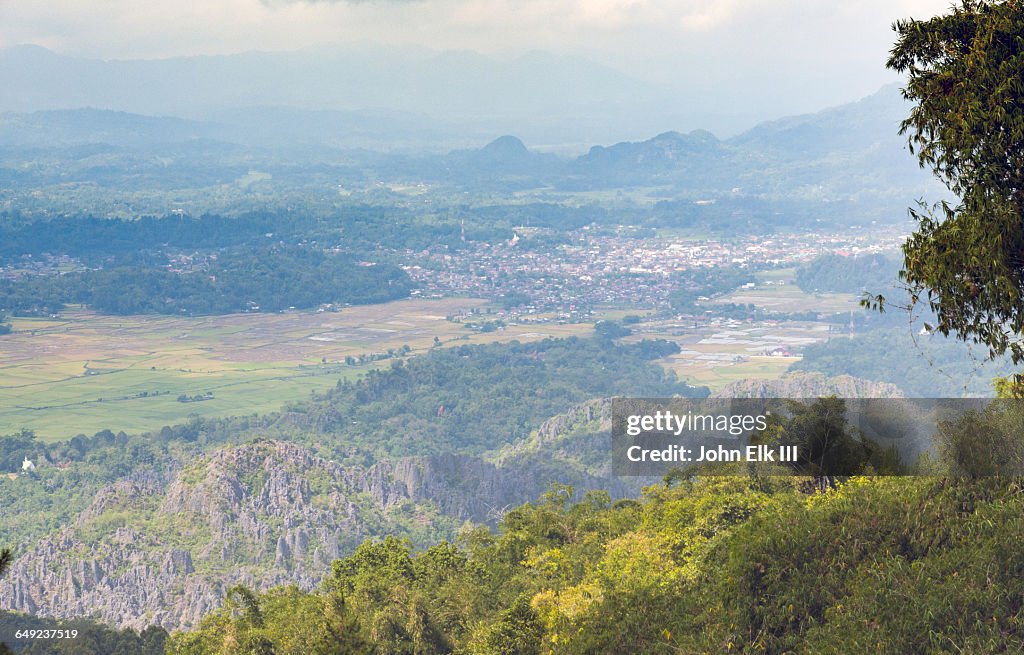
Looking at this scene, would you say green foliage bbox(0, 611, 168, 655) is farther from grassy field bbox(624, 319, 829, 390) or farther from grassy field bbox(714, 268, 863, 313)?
grassy field bbox(714, 268, 863, 313)

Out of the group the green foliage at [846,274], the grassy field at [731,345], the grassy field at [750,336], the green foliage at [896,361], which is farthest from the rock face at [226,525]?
the green foliage at [846,274]

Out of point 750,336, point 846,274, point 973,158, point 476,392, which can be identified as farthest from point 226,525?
point 846,274

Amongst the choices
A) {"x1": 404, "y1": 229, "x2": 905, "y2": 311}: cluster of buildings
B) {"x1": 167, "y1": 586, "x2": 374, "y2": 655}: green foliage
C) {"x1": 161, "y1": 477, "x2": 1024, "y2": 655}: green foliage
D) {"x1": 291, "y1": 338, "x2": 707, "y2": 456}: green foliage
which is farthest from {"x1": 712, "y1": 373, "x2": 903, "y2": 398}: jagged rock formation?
{"x1": 404, "y1": 229, "x2": 905, "y2": 311}: cluster of buildings

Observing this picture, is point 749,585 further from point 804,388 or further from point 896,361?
point 896,361

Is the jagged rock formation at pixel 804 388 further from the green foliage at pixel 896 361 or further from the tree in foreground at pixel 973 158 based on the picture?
the tree in foreground at pixel 973 158

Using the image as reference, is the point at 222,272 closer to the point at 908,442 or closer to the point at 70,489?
the point at 70,489

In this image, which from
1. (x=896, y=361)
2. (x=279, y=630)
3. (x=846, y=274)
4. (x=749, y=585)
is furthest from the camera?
(x=846, y=274)

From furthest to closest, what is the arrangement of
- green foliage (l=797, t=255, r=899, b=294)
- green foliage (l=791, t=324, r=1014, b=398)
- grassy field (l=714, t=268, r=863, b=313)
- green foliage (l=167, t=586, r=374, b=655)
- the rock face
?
green foliage (l=797, t=255, r=899, b=294) < grassy field (l=714, t=268, r=863, b=313) < green foliage (l=791, t=324, r=1014, b=398) < the rock face < green foliage (l=167, t=586, r=374, b=655)
